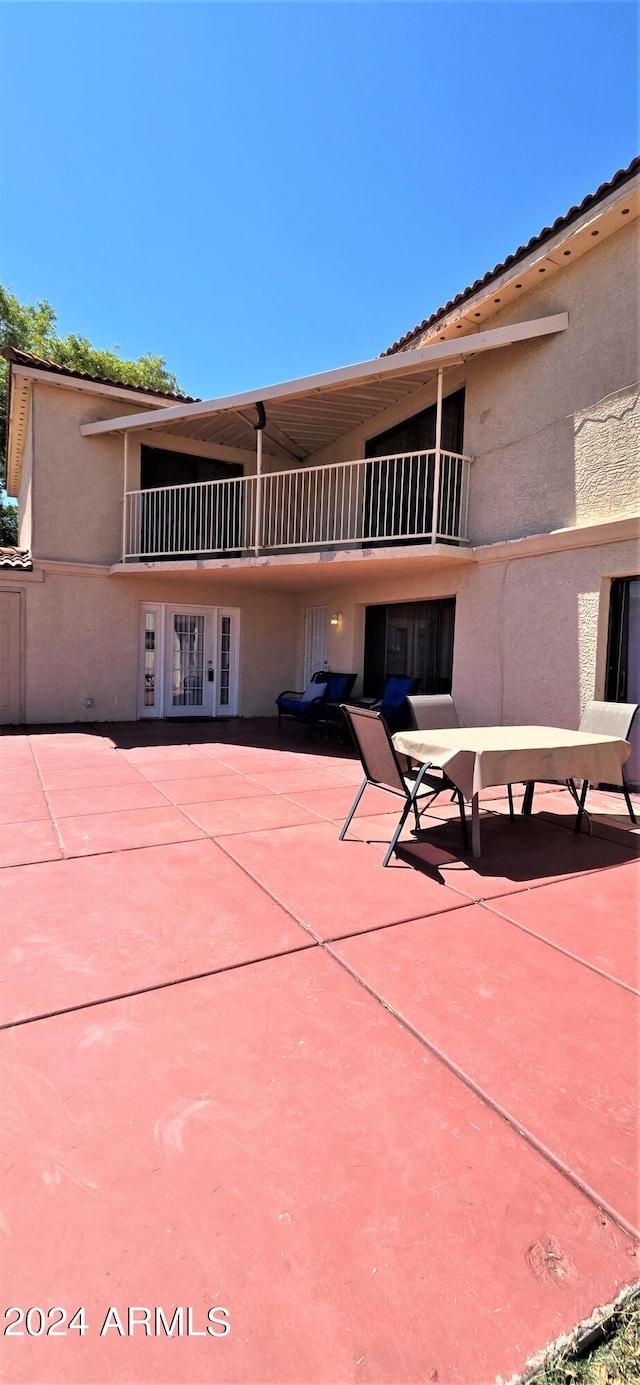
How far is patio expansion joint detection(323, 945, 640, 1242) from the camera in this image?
1.59 metres

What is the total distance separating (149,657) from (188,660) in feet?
2.63

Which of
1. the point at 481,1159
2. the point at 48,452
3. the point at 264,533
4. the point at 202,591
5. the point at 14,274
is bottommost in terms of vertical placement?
the point at 481,1159

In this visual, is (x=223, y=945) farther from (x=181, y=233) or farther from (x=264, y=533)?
(x=181, y=233)

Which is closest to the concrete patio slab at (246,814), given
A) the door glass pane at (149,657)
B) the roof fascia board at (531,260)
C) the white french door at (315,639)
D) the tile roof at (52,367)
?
the door glass pane at (149,657)

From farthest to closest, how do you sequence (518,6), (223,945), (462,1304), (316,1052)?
(518,6) → (223,945) → (316,1052) → (462,1304)

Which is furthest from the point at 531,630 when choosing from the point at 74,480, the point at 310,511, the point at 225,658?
the point at 74,480

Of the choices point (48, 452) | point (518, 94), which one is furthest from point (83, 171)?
point (518, 94)

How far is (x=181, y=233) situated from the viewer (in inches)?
446

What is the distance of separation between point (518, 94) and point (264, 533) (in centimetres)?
734

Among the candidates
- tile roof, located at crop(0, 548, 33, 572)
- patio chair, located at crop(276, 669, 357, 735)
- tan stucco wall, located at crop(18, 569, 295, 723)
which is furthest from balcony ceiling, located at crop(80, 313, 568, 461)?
patio chair, located at crop(276, 669, 357, 735)

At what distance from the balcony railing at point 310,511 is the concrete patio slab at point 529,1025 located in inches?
244

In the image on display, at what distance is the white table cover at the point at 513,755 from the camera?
3.85 meters

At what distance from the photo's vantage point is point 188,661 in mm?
12086

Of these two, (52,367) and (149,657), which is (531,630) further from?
(52,367)
